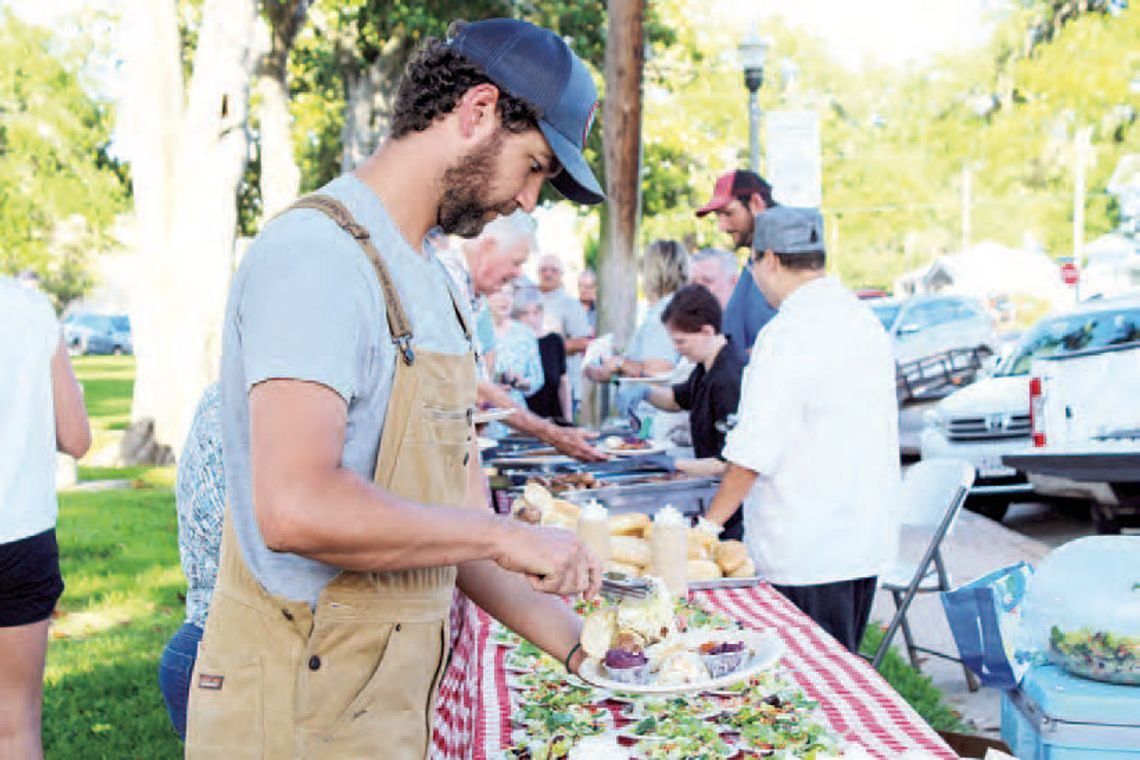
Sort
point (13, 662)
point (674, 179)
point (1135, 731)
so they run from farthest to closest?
point (674, 179), point (13, 662), point (1135, 731)

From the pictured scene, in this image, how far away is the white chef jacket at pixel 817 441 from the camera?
393 centimetres

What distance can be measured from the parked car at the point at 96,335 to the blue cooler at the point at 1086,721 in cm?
6052

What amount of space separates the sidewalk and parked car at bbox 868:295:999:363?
7.74 metres

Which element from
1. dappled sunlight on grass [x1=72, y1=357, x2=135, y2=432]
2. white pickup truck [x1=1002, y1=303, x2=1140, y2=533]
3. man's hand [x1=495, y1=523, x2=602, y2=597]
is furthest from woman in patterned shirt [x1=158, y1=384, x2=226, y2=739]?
dappled sunlight on grass [x1=72, y1=357, x2=135, y2=432]

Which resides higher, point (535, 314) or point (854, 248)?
point (854, 248)

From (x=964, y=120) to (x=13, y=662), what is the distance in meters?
38.2

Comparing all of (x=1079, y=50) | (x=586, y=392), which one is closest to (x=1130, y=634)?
(x=586, y=392)

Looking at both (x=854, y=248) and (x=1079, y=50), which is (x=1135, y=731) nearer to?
(x=1079, y=50)

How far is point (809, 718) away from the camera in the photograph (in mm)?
2521

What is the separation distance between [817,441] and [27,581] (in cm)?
243

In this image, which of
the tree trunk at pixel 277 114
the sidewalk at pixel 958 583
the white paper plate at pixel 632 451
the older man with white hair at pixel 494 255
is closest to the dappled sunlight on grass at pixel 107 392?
the tree trunk at pixel 277 114

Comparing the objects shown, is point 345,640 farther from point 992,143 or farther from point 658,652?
point 992,143

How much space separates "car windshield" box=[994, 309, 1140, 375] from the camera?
33.0ft

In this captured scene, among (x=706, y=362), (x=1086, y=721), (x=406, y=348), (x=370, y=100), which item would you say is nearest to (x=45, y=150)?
(x=370, y=100)
